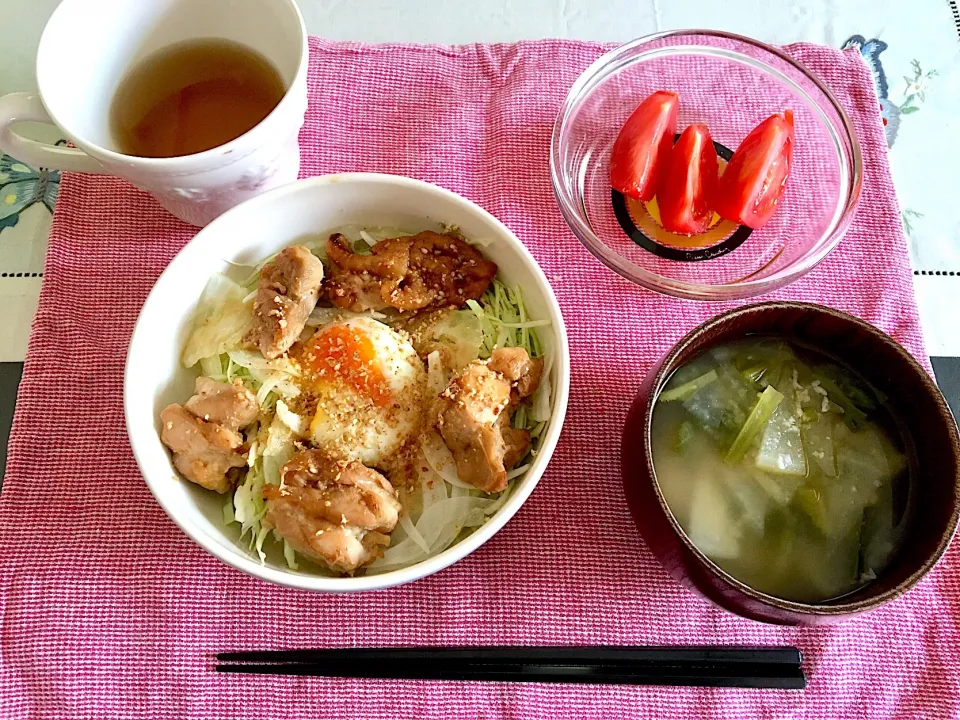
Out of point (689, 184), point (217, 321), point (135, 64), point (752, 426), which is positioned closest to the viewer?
point (752, 426)

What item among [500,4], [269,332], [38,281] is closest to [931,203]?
[500,4]

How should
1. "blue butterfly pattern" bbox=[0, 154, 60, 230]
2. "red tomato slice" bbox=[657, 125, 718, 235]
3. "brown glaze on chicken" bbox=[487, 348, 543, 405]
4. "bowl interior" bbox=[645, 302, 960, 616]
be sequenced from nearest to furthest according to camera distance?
"bowl interior" bbox=[645, 302, 960, 616] → "brown glaze on chicken" bbox=[487, 348, 543, 405] → "red tomato slice" bbox=[657, 125, 718, 235] → "blue butterfly pattern" bbox=[0, 154, 60, 230]

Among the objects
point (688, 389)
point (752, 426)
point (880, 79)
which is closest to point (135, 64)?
point (688, 389)

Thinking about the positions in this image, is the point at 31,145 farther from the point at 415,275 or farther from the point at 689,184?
the point at 689,184

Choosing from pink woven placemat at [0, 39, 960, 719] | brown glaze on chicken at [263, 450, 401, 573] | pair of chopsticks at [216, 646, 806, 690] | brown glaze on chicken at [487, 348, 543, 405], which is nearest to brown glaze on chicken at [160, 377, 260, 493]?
brown glaze on chicken at [263, 450, 401, 573]

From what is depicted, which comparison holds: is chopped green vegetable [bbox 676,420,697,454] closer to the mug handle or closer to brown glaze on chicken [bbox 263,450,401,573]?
brown glaze on chicken [bbox 263,450,401,573]

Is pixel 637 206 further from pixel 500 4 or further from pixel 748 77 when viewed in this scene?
pixel 500 4

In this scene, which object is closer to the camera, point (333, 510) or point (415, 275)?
point (333, 510)
